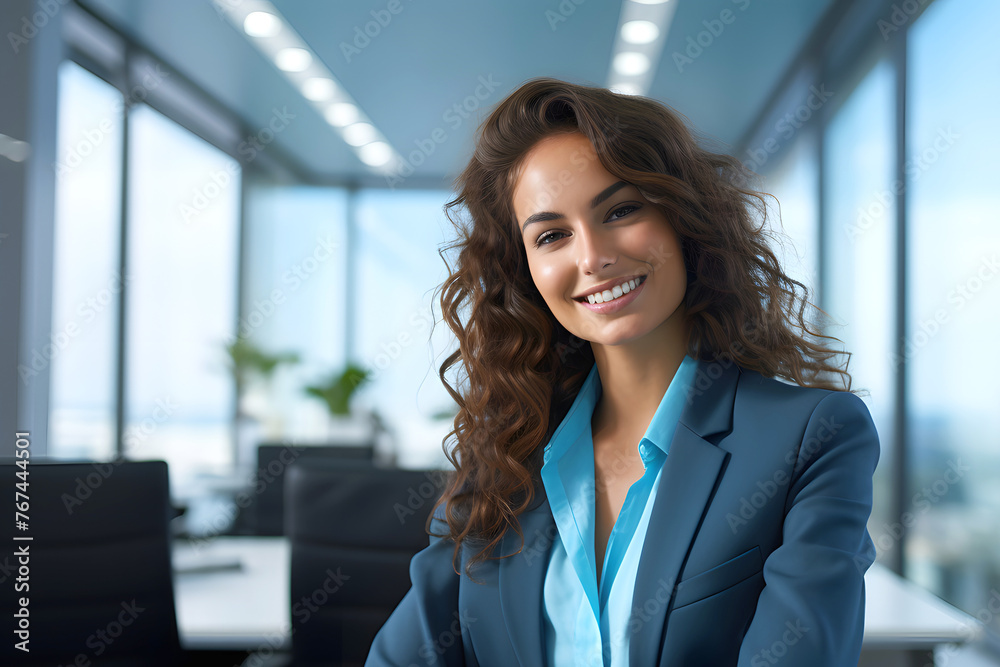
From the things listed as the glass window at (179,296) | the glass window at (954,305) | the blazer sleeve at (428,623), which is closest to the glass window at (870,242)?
the glass window at (954,305)

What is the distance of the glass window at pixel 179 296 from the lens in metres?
4.22

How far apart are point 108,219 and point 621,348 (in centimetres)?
383

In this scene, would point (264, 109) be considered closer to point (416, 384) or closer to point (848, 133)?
point (416, 384)

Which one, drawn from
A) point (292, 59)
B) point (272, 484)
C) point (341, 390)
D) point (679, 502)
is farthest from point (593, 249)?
point (341, 390)

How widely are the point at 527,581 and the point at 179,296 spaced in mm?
4294

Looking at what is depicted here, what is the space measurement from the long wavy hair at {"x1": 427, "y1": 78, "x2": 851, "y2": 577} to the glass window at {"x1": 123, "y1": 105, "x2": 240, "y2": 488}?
11.8ft

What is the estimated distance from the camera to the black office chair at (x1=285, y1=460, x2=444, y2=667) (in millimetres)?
1901

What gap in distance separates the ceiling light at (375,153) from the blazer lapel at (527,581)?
5005mm

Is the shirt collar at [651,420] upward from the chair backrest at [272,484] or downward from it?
upward

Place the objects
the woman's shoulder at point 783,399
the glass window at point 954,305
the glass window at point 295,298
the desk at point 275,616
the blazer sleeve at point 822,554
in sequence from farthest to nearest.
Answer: the glass window at point 295,298
the glass window at point 954,305
the desk at point 275,616
the woman's shoulder at point 783,399
the blazer sleeve at point 822,554

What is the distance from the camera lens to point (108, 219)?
3934mm

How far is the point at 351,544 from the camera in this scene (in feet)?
6.32

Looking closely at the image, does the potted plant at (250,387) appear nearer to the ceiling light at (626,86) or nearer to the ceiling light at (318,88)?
the ceiling light at (318,88)

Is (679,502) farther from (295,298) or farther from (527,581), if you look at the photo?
(295,298)
